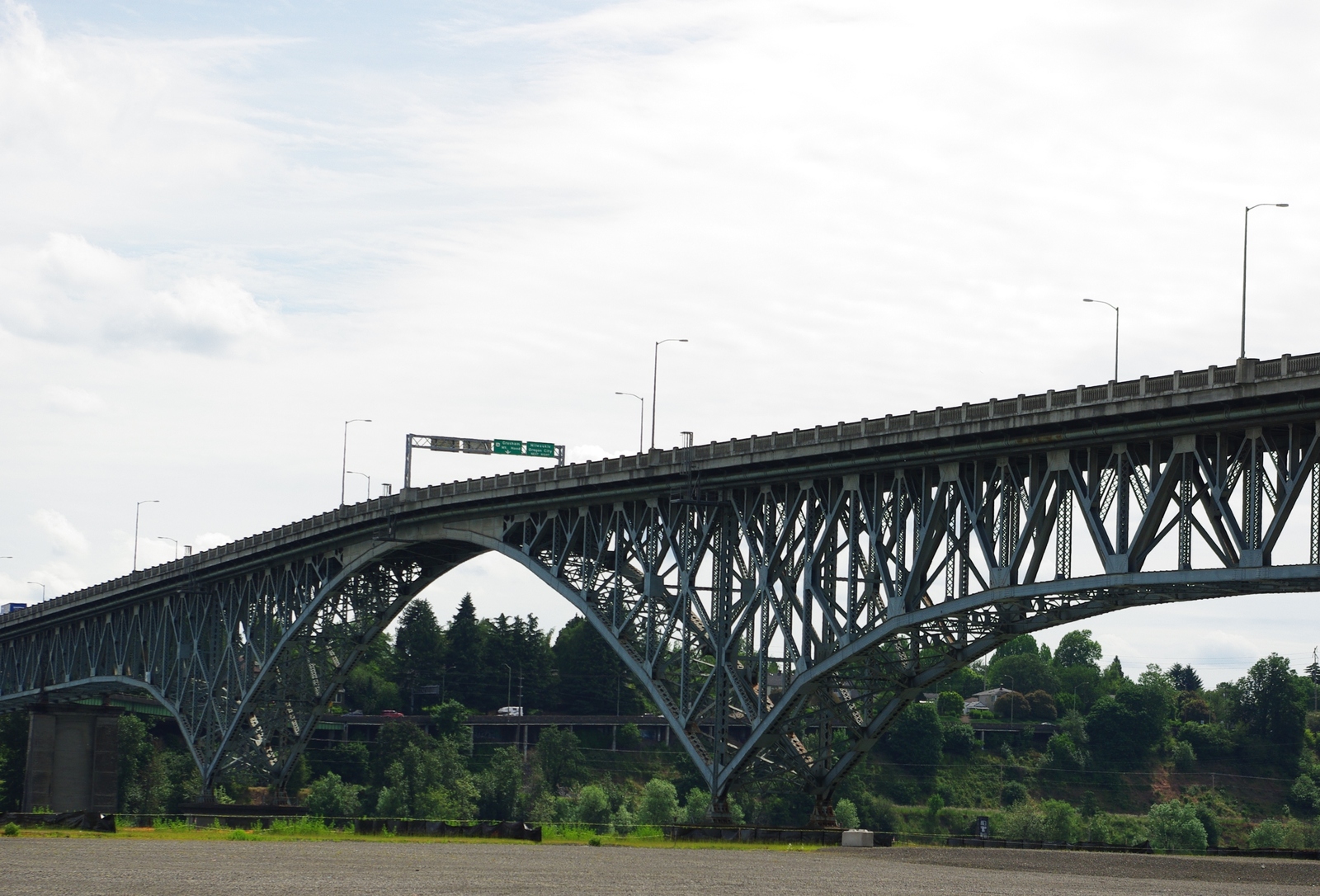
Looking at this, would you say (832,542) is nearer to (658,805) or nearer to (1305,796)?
(658,805)

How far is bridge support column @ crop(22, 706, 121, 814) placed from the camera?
116625mm

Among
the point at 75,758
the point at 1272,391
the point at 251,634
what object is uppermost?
the point at 1272,391

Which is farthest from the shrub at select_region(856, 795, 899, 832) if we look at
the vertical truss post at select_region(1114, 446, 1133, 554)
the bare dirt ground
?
the vertical truss post at select_region(1114, 446, 1133, 554)

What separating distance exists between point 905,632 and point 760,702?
8.13 m

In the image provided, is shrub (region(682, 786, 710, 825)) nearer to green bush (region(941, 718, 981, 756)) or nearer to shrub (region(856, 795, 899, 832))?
shrub (region(856, 795, 899, 832))

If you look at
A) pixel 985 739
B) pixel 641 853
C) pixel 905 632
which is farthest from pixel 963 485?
pixel 985 739

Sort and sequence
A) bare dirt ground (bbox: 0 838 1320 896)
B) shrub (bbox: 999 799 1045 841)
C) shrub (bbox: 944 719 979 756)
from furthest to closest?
shrub (bbox: 944 719 979 756) < shrub (bbox: 999 799 1045 841) < bare dirt ground (bbox: 0 838 1320 896)

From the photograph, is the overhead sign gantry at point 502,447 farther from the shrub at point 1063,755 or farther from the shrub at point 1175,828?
the shrub at point 1063,755

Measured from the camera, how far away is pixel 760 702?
190ft

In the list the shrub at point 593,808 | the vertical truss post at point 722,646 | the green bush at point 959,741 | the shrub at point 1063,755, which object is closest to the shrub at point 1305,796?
the shrub at point 1063,755

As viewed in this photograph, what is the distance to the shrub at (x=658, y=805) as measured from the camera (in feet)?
444

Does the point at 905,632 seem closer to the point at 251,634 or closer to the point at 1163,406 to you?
the point at 1163,406

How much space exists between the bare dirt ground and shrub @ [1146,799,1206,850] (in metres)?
88.8

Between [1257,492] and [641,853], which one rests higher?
[1257,492]
